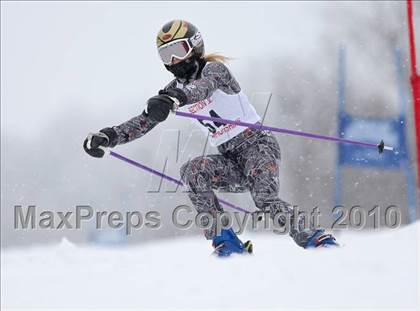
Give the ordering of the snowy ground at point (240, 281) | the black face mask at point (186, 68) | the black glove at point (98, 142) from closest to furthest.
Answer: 1. the snowy ground at point (240, 281)
2. the black glove at point (98, 142)
3. the black face mask at point (186, 68)

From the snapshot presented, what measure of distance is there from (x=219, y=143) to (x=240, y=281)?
156cm

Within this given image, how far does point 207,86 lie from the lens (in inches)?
143

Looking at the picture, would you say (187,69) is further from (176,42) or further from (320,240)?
(320,240)

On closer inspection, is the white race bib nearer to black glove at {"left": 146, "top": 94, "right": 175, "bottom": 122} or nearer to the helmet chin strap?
the helmet chin strap

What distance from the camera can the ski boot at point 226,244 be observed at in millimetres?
3697

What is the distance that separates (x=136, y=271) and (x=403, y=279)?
4.20 feet

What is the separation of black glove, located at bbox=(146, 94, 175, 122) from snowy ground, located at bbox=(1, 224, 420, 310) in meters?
0.75

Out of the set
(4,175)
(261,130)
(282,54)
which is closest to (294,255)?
(261,130)

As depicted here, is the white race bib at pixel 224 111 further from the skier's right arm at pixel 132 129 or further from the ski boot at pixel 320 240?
the ski boot at pixel 320 240

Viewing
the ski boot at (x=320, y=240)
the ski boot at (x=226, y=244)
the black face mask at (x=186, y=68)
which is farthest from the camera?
the black face mask at (x=186, y=68)

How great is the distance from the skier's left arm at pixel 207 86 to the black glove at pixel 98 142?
0.54 meters

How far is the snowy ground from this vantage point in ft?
7.86

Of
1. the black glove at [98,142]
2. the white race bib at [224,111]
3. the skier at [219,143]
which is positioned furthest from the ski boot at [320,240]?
the black glove at [98,142]

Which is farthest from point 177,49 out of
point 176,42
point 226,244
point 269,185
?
point 226,244
